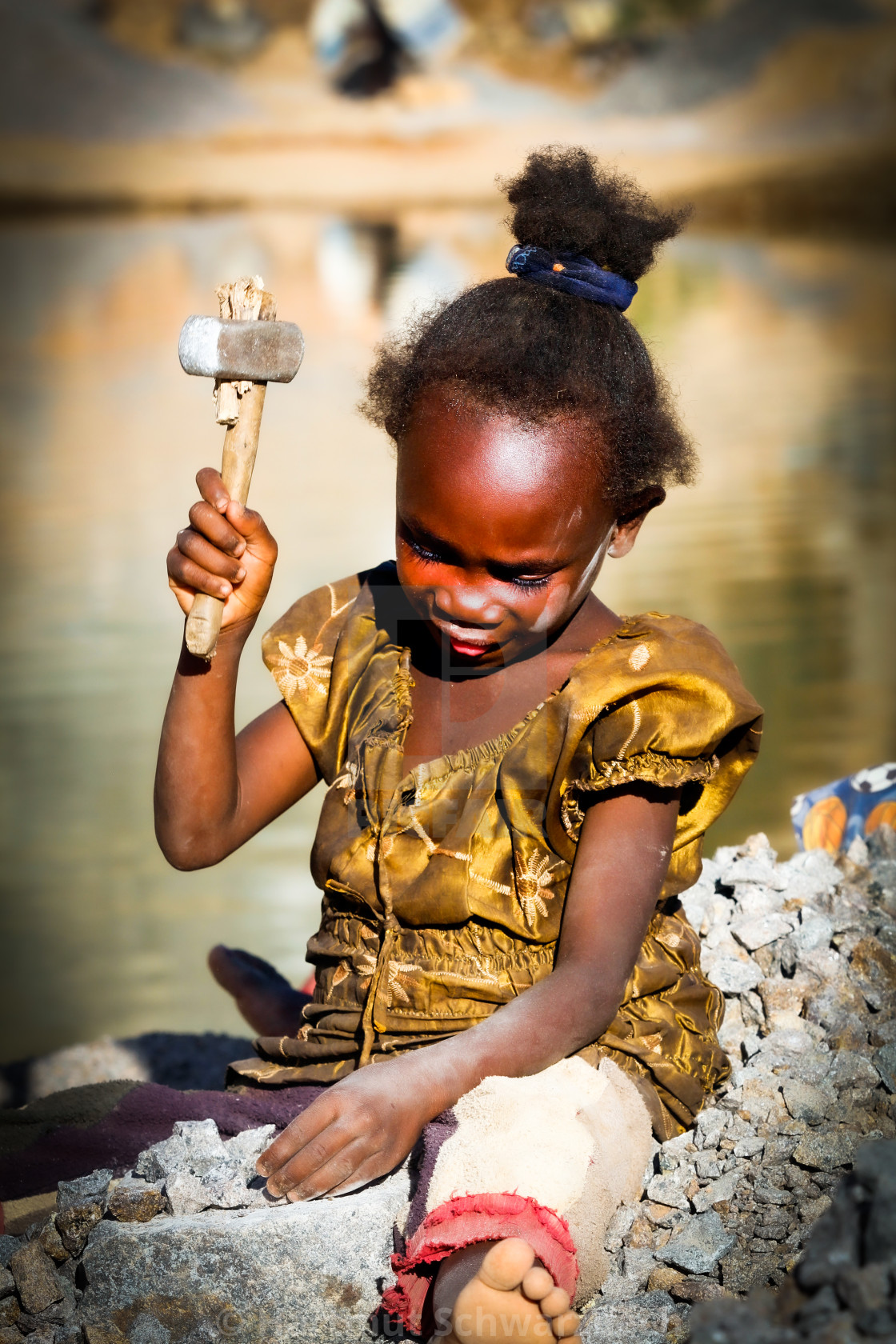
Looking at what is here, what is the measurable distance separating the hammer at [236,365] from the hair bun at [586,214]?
0.32 metres

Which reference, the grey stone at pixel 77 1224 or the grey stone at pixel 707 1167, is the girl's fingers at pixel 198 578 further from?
the grey stone at pixel 707 1167

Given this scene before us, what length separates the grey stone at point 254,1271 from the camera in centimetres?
147

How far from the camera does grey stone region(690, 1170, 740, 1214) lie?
1595mm

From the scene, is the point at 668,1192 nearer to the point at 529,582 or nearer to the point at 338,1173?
the point at 338,1173

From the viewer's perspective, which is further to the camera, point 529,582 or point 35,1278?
point 529,582

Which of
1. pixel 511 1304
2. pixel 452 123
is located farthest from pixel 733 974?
pixel 452 123

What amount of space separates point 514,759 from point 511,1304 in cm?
58

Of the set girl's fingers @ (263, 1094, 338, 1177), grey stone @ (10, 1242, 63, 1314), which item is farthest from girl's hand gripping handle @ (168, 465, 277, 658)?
grey stone @ (10, 1242, 63, 1314)

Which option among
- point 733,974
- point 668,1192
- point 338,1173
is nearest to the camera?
point 338,1173

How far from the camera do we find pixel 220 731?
5.69 feet

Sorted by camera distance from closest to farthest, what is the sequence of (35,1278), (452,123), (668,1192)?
→ (35,1278) → (668,1192) → (452,123)

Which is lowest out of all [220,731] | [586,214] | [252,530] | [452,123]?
[220,731]

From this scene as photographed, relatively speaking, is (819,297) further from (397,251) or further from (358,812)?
(358,812)

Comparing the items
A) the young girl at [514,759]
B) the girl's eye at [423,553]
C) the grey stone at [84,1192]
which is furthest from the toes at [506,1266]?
the girl's eye at [423,553]
